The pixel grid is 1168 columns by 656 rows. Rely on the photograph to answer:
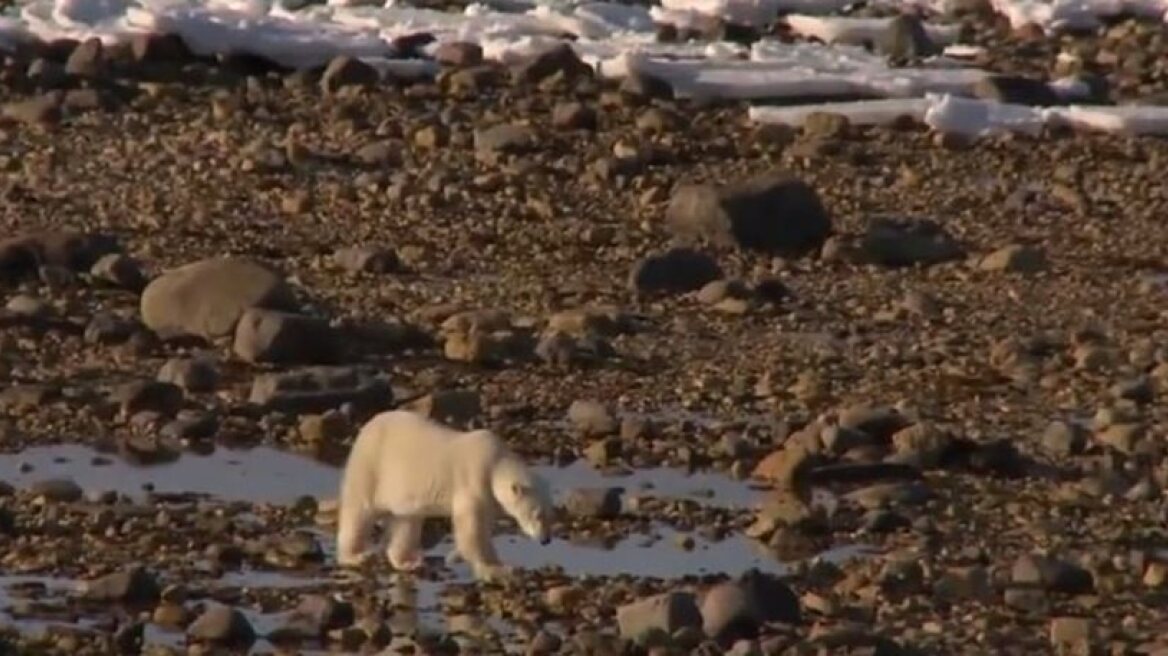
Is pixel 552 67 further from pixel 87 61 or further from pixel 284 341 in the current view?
pixel 284 341

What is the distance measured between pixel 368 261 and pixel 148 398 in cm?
229

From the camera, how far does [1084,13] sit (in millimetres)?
18812

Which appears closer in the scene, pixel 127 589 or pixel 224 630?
pixel 224 630

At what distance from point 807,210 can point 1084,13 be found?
612cm

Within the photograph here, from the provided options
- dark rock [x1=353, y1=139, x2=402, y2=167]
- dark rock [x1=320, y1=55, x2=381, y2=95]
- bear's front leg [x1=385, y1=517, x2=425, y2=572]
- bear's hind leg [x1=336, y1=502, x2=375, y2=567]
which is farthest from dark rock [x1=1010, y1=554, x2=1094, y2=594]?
dark rock [x1=320, y1=55, x2=381, y2=95]

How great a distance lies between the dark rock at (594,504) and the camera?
9070mm

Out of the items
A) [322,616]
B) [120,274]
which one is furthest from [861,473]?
[120,274]

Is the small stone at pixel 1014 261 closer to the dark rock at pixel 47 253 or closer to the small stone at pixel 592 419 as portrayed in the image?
the small stone at pixel 592 419

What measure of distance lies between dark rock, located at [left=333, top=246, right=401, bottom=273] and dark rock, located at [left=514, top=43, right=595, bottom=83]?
3.96 m

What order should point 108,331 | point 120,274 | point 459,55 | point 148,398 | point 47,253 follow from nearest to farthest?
point 148,398, point 108,331, point 120,274, point 47,253, point 459,55

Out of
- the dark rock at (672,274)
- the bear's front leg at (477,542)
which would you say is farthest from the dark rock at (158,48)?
the bear's front leg at (477,542)

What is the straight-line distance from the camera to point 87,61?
53.1 ft

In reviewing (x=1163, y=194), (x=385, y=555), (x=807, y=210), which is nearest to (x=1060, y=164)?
(x=1163, y=194)

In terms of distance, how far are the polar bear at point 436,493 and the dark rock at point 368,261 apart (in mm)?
3668
